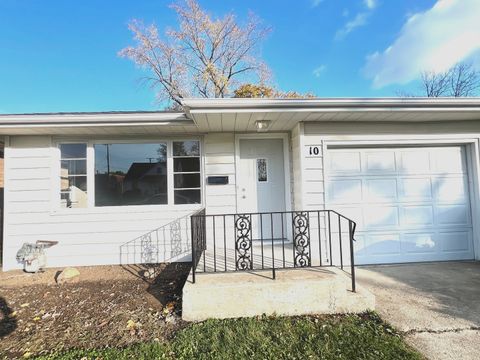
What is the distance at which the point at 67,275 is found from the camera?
4.47 meters

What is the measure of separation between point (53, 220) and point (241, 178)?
3.65m

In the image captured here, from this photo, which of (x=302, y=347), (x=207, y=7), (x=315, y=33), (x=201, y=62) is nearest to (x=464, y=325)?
(x=302, y=347)

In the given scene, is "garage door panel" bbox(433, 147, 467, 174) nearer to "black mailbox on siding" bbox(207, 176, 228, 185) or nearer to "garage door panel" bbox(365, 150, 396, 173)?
"garage door panel" bbox(365, 150, 396, 173)

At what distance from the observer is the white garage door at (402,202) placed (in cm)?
488

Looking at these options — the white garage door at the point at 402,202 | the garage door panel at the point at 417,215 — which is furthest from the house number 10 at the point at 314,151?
the garage door panel at the point at 417,215

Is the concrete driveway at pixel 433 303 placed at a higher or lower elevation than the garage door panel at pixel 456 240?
lower

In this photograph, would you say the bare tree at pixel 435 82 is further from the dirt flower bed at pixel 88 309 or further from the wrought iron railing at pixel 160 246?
the dirt flower bed at pixel 88 309

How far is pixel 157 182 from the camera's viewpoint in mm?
5258

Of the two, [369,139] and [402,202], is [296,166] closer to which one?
[369,139]

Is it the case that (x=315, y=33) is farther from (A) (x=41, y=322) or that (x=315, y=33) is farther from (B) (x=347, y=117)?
(A) (x=41, y=322)

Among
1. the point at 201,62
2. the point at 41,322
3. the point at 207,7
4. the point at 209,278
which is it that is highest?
the point at 207,7

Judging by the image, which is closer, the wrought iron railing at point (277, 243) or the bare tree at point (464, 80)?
the wrought iron railing at point (277, 243)

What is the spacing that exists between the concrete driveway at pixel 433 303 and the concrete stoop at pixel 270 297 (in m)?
0.42

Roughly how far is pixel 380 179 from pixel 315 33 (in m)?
8.14
